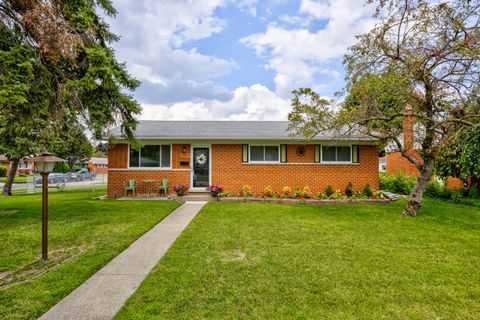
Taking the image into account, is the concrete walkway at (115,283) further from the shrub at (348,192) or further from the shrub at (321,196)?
the shrub at (348,192)

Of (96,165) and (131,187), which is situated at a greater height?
(96,165)

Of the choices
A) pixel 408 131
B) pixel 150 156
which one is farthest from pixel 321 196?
pixel 150 156

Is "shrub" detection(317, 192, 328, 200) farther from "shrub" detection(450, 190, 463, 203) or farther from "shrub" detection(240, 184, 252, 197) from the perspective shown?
"shrub" detection(450, 190, 463, 203)

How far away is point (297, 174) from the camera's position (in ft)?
38.7

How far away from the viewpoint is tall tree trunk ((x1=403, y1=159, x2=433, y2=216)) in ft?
25.7

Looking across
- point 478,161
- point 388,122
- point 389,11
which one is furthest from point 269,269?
point 478,161

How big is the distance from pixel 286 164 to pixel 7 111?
9.49m

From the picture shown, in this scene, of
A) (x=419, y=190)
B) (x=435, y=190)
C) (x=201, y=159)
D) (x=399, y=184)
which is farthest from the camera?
(x=399, y=184)

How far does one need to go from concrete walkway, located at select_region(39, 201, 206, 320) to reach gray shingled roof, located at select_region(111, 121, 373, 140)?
609 centimetres

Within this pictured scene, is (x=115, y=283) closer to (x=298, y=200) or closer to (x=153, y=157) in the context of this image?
(x=298, y=200)

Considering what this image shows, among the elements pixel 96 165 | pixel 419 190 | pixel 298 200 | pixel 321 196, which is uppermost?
pixel 96 165

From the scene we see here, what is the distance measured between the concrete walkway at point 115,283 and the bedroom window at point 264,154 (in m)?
6.52

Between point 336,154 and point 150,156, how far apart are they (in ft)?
27.7

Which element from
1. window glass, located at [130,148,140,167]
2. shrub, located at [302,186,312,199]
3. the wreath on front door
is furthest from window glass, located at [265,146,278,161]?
window glass, located at [130,148,140,167]
